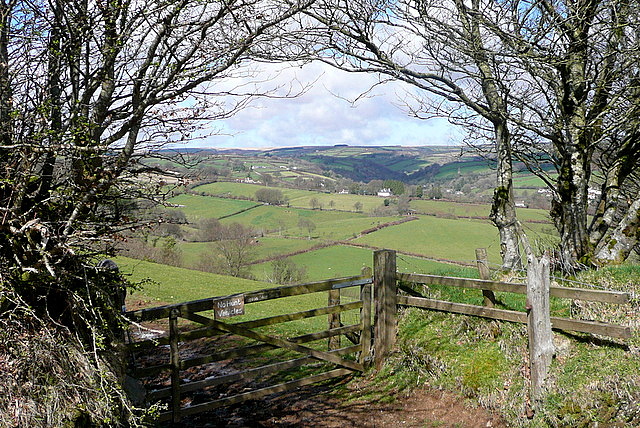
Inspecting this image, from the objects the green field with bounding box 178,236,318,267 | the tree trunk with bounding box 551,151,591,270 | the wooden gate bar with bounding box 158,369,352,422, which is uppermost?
the tree trunk with bounding box 551,151,591,270

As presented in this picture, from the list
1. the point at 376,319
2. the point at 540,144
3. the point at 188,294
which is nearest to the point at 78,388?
the point at 376,319

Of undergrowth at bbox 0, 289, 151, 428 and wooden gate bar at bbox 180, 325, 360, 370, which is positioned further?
wooden gate bar at bbox 180, 325, 360, 370

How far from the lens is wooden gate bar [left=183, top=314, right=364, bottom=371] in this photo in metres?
6.12

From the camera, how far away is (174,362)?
586 centimetres

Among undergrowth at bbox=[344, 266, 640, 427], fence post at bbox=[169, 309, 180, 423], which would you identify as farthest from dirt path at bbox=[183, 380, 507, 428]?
fence post at bbox=[169, 309, 180, 423]

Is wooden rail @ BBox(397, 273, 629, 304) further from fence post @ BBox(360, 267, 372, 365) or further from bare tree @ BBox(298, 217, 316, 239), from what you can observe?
bare tree @ BBox(298, 217, 316, 239)

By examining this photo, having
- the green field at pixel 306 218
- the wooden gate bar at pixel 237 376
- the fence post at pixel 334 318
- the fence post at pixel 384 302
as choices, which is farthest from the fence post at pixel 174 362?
the green field at pixel 306 218

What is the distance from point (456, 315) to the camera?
24.7 feet

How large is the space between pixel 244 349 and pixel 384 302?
248 cm

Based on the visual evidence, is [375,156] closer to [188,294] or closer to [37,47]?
[188,294]

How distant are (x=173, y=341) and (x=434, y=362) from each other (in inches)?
149

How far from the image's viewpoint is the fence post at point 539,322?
582cm

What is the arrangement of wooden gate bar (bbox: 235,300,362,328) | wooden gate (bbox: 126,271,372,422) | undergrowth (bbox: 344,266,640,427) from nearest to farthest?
undergrowth (bbox: 344,266,640,427) < wooden gate (bbox: 126,271,372,422) < wooden gate bar (bbox: 235,300,362,328)

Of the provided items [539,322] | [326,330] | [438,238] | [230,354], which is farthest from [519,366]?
[438,238]
